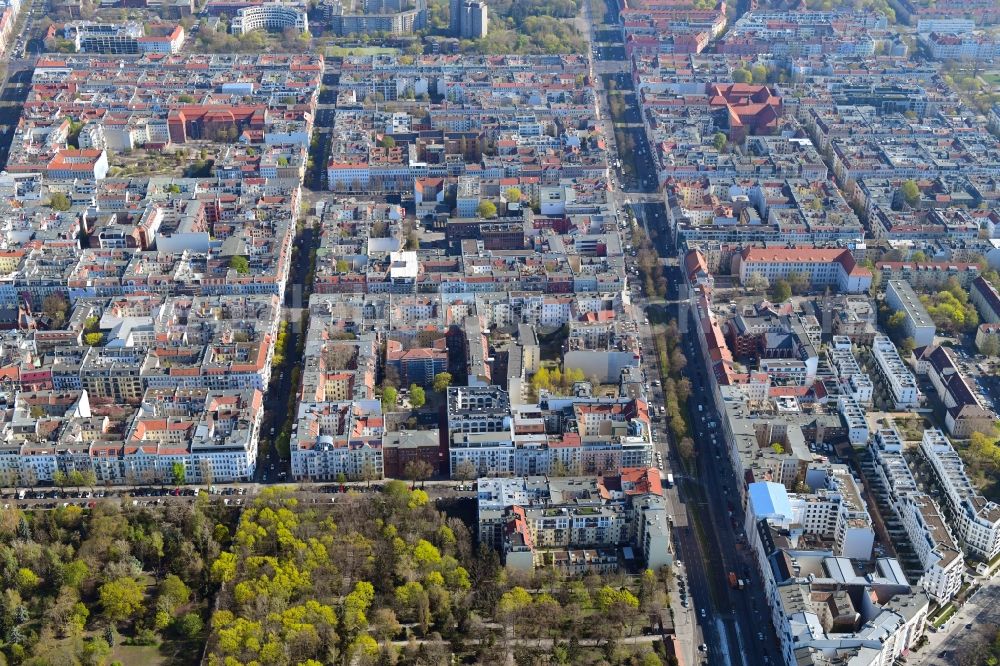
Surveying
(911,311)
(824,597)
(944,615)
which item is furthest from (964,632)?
(911,311)

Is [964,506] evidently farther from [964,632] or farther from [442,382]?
[442,382]

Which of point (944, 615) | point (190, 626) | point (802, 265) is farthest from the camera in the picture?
point (802, 265)

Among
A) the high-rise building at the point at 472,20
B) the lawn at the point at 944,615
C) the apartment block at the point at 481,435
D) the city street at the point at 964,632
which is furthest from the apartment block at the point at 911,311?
the high-rise building at the point at 472,20

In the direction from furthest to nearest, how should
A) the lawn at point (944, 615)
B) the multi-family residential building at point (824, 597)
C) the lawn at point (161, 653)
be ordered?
the lawn at point (944, 615)
the lawn at point (161, 653)
the multi-family residential building at point (824, 597)

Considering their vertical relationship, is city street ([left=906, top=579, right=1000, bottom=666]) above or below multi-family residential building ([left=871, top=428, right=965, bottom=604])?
below

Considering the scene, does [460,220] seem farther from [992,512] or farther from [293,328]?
[992,512]

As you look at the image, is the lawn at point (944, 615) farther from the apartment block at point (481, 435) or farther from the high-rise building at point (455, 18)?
the high-rise building at point (455, 18)

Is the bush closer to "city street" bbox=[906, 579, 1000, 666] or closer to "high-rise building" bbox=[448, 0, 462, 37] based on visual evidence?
"city street" bbox=[906, 579, 1000, 666]

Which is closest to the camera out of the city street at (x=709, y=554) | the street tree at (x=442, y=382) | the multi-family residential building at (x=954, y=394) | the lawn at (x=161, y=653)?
the lawn at (x=161, y=653)

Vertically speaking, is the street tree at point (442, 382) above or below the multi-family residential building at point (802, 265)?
below

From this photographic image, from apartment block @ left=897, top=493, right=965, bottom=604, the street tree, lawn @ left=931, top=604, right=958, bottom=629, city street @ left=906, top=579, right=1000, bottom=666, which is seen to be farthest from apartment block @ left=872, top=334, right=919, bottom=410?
the street tree

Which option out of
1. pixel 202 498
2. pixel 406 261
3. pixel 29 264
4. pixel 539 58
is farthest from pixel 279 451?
pixel 539 58
